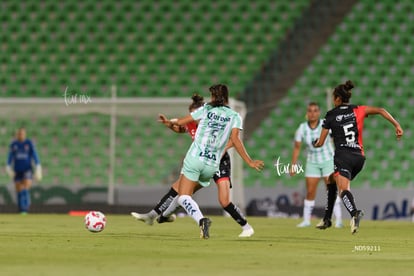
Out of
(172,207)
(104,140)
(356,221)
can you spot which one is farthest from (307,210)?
(104,140)

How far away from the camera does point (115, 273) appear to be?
8227 millimetres

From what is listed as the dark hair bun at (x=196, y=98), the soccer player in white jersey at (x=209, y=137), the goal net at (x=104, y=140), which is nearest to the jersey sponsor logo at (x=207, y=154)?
the soccer player in white jersey at (x=209, y=137)

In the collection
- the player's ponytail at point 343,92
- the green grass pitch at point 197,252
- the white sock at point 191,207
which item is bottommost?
the green grass pitch at point 197,252

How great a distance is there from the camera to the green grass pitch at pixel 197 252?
341 inches

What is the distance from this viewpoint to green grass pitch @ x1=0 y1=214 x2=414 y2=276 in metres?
8.66

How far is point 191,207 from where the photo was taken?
12289 mm

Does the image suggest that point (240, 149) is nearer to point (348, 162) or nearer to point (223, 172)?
point (223, 172)

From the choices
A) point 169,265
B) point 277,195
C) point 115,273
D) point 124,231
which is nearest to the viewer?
point 115,273

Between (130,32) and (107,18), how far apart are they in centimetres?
76

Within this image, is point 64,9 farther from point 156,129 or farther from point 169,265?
point 169,265

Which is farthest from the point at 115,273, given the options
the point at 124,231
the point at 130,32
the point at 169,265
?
the point at 130,32

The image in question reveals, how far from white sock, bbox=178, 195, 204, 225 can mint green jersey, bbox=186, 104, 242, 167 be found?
51 cm

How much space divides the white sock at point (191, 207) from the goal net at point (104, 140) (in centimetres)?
1073

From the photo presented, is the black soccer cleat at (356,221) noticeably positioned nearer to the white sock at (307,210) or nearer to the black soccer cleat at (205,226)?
the black soccer cleat at (205,226)
